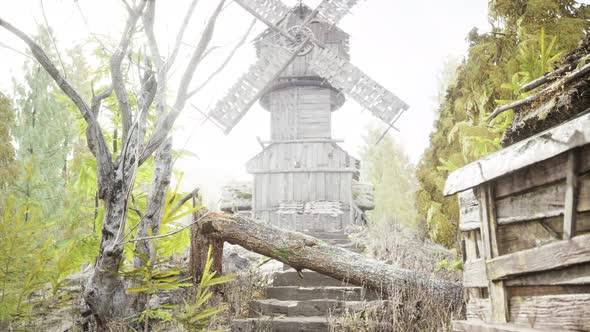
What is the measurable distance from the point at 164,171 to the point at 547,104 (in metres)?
4.54

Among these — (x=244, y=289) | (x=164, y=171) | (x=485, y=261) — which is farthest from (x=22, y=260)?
(x=485, y=261)

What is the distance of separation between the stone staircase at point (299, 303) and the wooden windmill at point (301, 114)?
7640mm

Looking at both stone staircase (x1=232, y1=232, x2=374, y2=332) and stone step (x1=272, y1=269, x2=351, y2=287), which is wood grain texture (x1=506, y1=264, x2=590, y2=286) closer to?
stone staircase (x1=232, y1=232, x2=374, y2=332)

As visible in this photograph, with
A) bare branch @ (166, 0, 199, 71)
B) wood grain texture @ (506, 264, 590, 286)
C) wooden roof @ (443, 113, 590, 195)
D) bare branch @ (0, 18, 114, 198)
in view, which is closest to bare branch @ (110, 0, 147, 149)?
bare branch @ (0, 18, 114, 198)

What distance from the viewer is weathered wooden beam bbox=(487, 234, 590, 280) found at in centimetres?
232

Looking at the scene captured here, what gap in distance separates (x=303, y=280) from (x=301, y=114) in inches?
370

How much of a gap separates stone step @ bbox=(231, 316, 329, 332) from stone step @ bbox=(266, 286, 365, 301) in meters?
1.03

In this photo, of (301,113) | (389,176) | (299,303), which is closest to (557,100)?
(299,303)

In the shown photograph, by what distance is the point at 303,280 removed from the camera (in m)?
8.35

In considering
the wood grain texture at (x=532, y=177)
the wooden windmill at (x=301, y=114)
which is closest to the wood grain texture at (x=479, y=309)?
the wood grain texture at (x=532, y=177)

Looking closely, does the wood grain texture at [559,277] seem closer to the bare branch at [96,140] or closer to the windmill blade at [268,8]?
the bare branch at [96,140]

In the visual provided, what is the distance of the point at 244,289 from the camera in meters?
7.30

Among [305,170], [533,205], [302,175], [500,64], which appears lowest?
[533,205]

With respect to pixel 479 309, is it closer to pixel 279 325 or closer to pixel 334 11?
pixel 279 325
